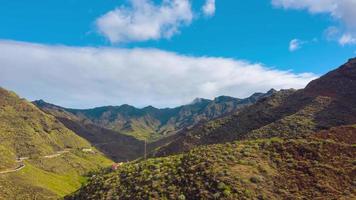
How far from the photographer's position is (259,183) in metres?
42.8

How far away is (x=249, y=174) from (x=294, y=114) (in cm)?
5714

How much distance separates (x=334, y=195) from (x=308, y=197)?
7.83ft

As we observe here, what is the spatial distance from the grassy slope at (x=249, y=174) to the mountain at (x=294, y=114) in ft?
117

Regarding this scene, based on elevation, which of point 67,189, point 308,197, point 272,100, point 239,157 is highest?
point 272,100

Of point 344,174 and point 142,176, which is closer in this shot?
point 344,174

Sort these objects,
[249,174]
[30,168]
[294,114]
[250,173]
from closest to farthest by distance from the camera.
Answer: [249,174]
[250,173]
[294,114]
[30,168]

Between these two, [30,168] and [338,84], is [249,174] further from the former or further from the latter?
[30,168]

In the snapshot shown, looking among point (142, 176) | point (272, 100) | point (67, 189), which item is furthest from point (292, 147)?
point (67, 189)

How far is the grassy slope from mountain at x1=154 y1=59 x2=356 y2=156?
3575cm

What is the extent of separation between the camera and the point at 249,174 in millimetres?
44469

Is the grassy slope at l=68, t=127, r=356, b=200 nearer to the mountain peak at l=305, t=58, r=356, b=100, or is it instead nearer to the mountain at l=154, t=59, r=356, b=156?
the mountain at l=154, t=59, r=356, b=156

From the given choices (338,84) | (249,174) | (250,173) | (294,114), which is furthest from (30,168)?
(249,174)

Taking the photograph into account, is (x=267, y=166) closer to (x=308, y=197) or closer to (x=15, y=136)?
(x=308, y=197)

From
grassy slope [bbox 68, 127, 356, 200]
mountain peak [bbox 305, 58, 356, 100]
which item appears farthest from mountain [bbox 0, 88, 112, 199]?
mountain peak [bbox 305, 58, 356, 100]
